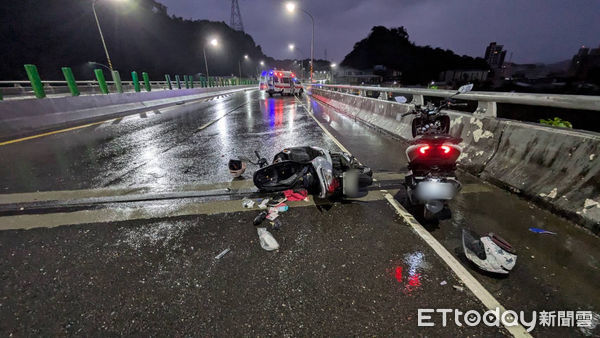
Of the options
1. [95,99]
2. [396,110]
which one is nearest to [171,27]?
[95,99]

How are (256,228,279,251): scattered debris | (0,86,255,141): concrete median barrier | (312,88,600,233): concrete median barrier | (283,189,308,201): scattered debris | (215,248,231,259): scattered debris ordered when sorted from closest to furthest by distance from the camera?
(215,248,231,259): scattered debris, (256,228,279,251): scattered debris, (312,88,600,233): concrete median barrier, (283,189,308,201): scattered debris, (0,86,255,141): concrete median barrier

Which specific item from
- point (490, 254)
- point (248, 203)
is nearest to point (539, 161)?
point (490, 254)

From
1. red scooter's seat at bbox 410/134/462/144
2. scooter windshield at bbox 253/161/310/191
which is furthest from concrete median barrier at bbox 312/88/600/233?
scooter windshield at bbox 253/161/310/191

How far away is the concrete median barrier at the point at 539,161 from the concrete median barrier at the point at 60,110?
1188 cm

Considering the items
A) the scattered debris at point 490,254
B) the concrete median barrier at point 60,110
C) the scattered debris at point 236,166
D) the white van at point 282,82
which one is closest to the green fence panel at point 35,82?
the concrete median barrier at point 60,110

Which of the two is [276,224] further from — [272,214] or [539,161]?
[539,161]

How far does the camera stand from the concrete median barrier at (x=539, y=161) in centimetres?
291

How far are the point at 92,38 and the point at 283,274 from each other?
78.2 meters

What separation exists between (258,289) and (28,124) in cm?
1165

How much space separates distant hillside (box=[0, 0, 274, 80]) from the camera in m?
45.4

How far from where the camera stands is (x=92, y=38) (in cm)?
5656

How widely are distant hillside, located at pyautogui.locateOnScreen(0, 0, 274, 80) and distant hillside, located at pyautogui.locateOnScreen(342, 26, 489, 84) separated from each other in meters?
98.7

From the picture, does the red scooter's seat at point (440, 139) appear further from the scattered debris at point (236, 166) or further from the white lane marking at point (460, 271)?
the scattered debris at point (236, 166)

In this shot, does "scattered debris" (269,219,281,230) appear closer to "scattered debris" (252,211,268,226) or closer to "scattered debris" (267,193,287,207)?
"scattered debris" (252,211,268,226)
